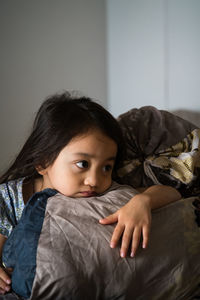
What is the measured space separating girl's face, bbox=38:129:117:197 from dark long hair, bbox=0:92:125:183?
29mm

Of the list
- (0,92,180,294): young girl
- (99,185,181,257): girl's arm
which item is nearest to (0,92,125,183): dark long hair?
(0,92,180,294): young girl

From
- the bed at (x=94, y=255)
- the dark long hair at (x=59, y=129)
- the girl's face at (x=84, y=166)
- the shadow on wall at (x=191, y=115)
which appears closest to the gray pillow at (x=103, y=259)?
the bed at (x=94, y=255)

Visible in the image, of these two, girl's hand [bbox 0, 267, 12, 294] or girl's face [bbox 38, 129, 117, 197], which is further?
girl's face [bbox 38, 129, 117, 197]

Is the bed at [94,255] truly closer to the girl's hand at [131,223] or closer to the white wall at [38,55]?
the girl's hand at [131,223]

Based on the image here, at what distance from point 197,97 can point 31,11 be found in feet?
2.89

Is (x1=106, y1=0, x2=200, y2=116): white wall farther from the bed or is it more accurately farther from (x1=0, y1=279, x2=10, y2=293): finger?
(x1=0, y1=279, x2=10, y2=293): finger

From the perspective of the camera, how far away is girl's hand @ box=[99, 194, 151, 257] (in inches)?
26.1

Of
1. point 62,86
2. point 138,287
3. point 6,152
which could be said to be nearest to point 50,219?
point 138,287

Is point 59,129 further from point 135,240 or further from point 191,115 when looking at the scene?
point 191,115

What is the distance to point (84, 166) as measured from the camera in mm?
871

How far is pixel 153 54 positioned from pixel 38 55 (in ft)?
1.89

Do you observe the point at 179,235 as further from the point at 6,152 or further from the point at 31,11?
the point at 31,11

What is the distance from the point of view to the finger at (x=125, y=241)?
2.13 ft

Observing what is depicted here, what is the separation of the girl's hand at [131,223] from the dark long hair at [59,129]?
28 cm
